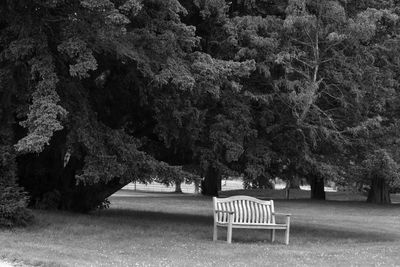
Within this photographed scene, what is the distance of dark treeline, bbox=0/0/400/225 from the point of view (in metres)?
12.3

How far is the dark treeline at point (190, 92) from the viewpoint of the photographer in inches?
484

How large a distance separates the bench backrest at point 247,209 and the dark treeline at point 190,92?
874mm

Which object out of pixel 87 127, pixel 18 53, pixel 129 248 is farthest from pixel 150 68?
pixel 129 248

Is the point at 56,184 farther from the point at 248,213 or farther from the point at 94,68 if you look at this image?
the point at 94,68

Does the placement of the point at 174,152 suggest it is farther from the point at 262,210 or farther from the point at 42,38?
the point at 42,38

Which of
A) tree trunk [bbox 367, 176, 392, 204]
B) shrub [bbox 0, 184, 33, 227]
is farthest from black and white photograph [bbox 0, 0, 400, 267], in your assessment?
tree trunk [bbox 367, 176, 392, 204]

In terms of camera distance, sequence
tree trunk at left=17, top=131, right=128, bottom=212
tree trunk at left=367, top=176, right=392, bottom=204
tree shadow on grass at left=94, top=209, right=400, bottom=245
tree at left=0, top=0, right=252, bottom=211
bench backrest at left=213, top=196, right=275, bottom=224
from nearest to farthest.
A: tree at left=0, top=0, right=252, bottom=211
bench backrest at left=213, top=196, right=275, bottom=224
tree shadow on grass at left=94, top=209, right=400, bottom=245
tree trunk at left=17, top=131, right=128, bottom=212
tree trunk at left=367, top=176, right=392, bottom=204

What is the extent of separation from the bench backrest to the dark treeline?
87cm

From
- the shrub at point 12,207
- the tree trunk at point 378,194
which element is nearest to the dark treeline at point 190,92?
the shrub at point 12,207

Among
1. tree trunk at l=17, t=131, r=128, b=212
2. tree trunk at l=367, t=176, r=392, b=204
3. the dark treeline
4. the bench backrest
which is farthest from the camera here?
tree trunk at l=367, t=176, r=392, b=204

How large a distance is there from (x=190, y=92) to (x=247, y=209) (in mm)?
2766

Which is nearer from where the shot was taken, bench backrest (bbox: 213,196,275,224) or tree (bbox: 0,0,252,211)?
tree (bbox: 0,0,252,211)

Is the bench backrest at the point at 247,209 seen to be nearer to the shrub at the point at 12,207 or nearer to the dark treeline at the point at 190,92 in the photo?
the dark treeline at the point at 190,92

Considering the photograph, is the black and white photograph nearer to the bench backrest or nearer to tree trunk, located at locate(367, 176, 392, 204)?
the bench backrest
